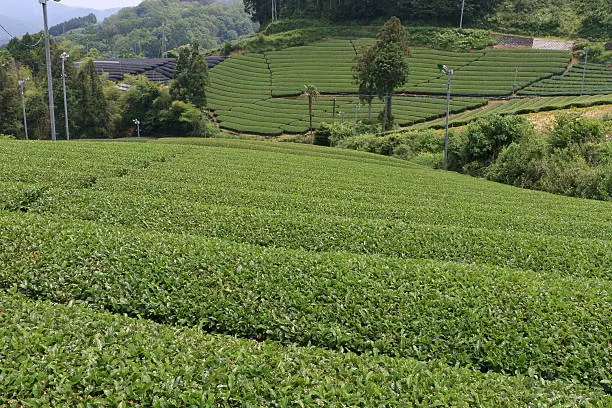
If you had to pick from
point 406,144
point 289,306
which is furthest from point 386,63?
point 289,306

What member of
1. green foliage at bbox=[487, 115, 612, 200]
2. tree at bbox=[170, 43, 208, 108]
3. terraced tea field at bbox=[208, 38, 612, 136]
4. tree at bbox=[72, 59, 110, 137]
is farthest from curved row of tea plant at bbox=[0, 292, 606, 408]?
tree at bbox=[170, 43, 208, 108]

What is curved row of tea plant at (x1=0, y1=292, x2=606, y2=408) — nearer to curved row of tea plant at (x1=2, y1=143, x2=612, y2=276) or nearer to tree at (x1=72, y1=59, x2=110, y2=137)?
curved row of tea plant at (x1=2, y1=143, x2=612, y2=276)

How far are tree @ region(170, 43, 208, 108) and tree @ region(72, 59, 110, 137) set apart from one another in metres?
7.09

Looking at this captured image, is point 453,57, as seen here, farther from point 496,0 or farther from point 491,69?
point 496,0

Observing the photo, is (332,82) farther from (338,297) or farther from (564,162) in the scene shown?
(338,297)

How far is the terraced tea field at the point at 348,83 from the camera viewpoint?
55719 millimetres

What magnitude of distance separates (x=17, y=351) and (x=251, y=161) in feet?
50.0

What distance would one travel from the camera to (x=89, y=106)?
4884 cm

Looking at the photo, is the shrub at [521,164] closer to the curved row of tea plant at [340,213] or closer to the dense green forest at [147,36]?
the curved row of tea plant at [340,213]

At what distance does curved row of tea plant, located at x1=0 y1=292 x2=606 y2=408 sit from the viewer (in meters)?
Answer: 4.42

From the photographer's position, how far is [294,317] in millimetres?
6391

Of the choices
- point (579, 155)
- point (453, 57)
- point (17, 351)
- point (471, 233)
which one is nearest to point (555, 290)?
point (471, 233)

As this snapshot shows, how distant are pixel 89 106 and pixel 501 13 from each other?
6429 cm

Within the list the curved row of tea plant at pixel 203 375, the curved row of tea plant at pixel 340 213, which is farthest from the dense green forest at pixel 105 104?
the curved row of tea plant at pixel 203 375
